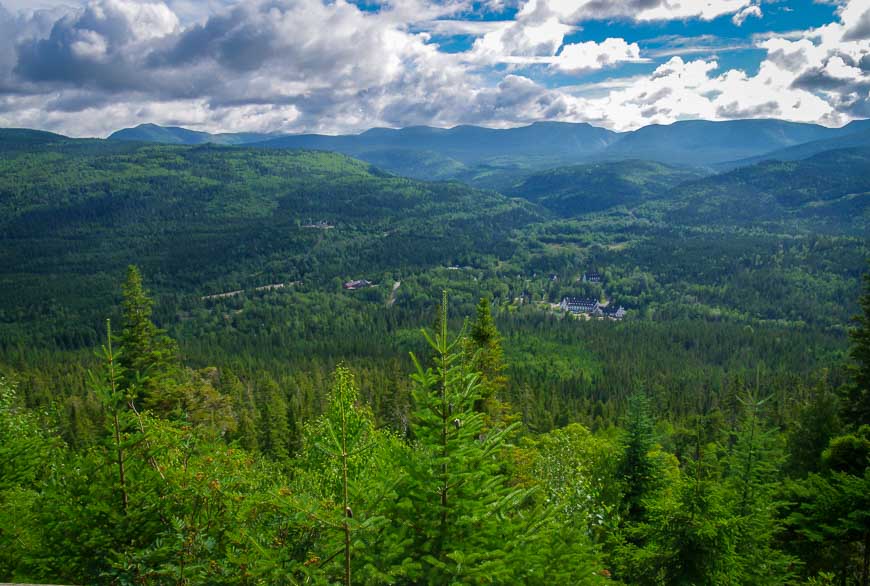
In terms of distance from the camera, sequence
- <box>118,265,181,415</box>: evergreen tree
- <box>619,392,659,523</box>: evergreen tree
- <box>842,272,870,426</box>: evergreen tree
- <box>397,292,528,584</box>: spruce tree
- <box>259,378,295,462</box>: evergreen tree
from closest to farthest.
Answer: <box>397,292,528,584</box>: spruce tree
<box>619,392,659,523</box>: evergreen tree
<box>842,272,870,426</box>: evergreen tree
<box>118,265,181,415</box>: evergreen tree
<box>259,378,295,462</box>: evergreen tree

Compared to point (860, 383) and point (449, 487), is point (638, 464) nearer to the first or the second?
point (860, 383)

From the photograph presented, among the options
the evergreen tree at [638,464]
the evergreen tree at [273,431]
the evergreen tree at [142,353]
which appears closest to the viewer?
the evergreen tree at [638,464]

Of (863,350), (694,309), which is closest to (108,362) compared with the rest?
(863,350)

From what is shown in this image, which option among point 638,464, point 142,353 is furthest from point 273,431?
point 638,464

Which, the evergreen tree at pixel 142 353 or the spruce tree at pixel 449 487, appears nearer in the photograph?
the spruce tree at pixel 449 487

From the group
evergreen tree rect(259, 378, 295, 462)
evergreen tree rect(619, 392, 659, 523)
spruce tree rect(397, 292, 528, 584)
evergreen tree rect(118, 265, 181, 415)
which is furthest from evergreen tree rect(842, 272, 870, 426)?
evergreen tree rect(259, 378, 295, 462)

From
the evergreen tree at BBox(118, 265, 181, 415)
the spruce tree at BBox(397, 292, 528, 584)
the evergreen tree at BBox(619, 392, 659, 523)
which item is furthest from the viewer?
the evergreen tree at BBox(118, 265, 181, 415)

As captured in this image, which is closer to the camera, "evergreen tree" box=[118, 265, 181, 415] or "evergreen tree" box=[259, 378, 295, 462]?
"evergreen tree" box=[118, 265, 181, 415]

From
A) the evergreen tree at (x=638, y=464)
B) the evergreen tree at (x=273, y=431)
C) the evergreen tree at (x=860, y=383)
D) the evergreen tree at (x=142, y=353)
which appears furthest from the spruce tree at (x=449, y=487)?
the evergreen tree at (x=273, y=431)

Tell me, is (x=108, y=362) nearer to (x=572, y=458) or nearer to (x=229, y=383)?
(x=572, y=458)

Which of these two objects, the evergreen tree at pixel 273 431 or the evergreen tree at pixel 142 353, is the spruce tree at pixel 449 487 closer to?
the evergreen tree at pixel 142 353

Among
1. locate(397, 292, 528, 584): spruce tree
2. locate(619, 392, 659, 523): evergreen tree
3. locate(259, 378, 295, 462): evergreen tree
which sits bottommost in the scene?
locate(259, 378, 295, 462): evergreen tree

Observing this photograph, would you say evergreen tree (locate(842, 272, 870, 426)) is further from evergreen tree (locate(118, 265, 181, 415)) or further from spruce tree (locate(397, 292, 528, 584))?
evergreen tree (locate(118, 265, 181, 415))
